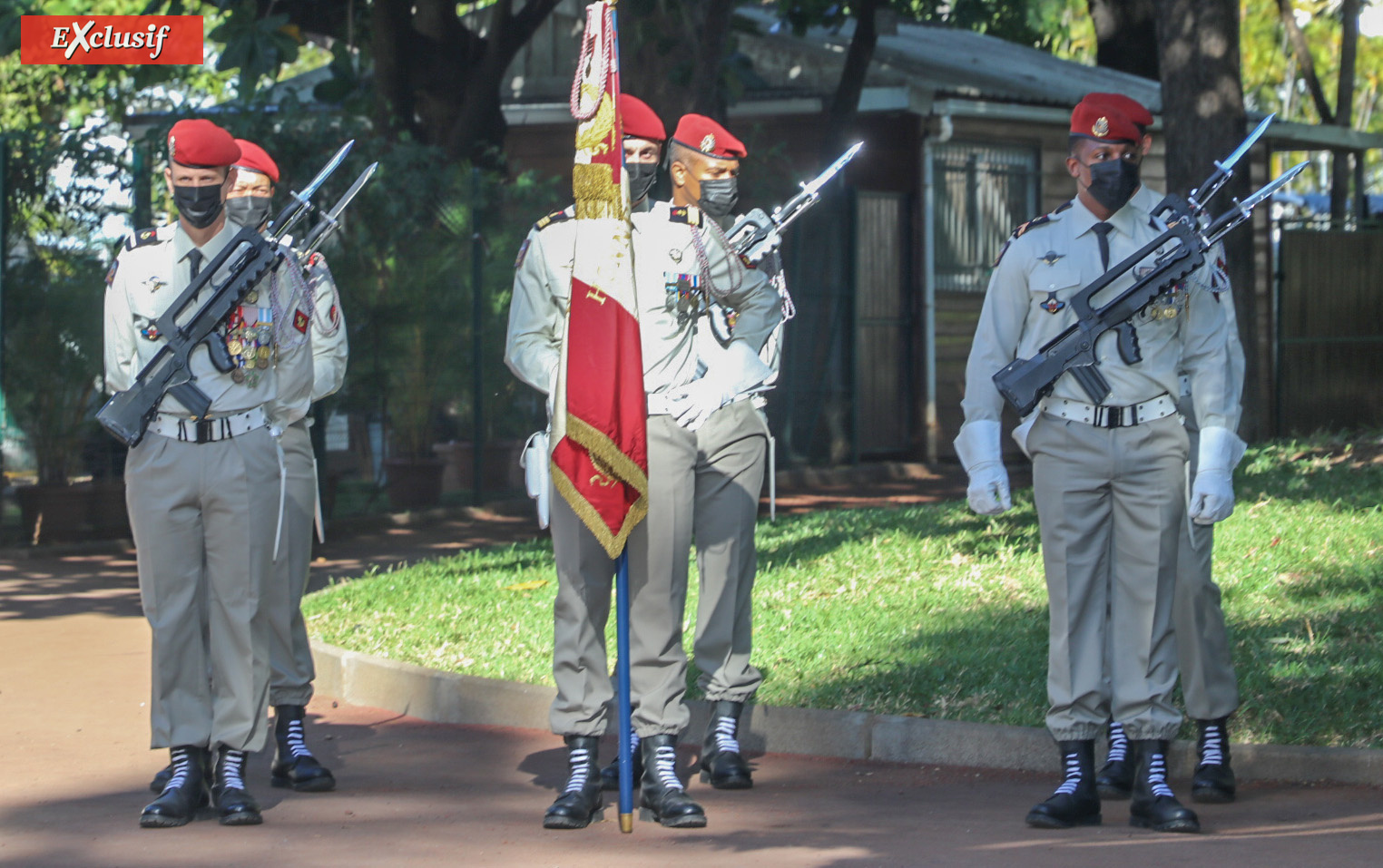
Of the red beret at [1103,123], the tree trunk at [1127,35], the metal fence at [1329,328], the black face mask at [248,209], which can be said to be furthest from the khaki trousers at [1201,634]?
the tree trunk at [1127,35]

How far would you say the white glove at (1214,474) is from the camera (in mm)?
5738

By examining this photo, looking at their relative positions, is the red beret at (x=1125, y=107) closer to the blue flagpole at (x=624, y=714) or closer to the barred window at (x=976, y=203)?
the blue flagpole at (x=624, y=714)

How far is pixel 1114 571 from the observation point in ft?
19.3

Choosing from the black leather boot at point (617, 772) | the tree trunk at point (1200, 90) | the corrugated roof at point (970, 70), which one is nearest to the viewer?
the black leather boot at point (617, 772)

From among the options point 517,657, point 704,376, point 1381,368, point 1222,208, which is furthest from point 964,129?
point 704,376

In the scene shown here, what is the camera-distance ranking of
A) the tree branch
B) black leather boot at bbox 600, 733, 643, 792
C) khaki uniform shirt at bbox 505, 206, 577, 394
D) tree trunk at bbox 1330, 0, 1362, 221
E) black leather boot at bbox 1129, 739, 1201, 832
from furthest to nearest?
the tree branch, tree trunk at bbox 1330, 0, 1362, 221, black leather boot at bbox 600, 733, 643, 792, khaki uniform shirt at bbox 505, 206, 577, 394, black leather boot at bbox 1129, 739, 1201, 832

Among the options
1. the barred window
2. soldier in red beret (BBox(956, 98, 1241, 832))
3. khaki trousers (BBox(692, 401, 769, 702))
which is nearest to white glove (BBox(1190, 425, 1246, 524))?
soldier in red beret (BBox(956, 98, 1241, 832))

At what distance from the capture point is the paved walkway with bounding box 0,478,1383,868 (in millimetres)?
5402

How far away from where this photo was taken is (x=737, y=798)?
6293 mm

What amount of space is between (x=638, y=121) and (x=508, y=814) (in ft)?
7.78

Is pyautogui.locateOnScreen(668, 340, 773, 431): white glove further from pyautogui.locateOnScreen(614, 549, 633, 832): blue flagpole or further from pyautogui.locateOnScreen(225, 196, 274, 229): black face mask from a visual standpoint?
pyautogui.locateOnScreen(225, 196, 274, 229): black face mask

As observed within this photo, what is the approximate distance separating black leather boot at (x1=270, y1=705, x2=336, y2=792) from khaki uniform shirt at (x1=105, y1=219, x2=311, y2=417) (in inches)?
51.1

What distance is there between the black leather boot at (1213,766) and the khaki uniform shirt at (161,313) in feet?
11.0

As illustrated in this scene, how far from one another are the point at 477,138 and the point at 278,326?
37.9ft
